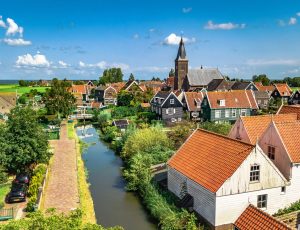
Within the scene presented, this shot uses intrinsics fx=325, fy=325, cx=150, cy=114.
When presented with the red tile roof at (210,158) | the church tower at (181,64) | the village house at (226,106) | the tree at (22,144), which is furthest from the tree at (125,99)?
the red tile roof at (210,158)

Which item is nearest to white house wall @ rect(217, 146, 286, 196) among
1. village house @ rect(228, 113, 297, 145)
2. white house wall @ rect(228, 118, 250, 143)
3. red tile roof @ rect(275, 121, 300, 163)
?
red tile roof @ rect(275, 121, 300, 163)

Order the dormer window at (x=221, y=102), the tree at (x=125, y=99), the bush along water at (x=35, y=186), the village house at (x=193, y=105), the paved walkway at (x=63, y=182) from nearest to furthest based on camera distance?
the bush along water at (x=35, y=186), the paved walkway at (x=63, y=182), the dormer window at (x=221, y=102), the village house at (x=193, y=105), the tree at (x=125, y=99)

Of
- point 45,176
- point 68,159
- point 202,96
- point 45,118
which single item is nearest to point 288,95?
point 202,96

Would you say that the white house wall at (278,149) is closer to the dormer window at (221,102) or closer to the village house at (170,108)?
the dormer window at (221,102)

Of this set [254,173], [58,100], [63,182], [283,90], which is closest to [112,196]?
[63,182]

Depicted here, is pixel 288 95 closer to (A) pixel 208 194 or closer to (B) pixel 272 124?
(B) pixel 272 124

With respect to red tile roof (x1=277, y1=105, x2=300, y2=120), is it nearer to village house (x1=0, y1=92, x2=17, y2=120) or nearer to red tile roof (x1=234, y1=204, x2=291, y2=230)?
red tile roof (x1=234, y1=204, x2=291, y2=230)

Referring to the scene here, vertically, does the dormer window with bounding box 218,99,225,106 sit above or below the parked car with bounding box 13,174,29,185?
above
